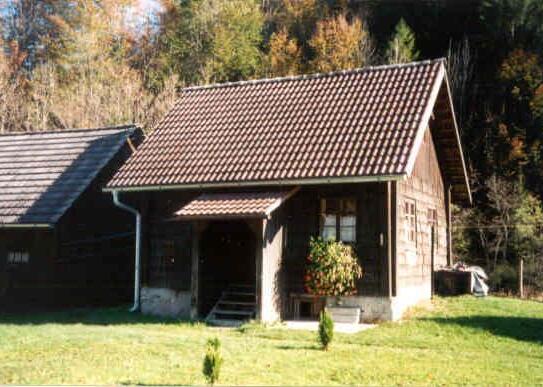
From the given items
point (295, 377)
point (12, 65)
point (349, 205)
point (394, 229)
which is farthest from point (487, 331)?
point (12, 65)

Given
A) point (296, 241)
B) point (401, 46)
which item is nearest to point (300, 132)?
point (296, 241)

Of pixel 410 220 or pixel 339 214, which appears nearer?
pixel 339 214

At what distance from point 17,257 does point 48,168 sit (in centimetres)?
325

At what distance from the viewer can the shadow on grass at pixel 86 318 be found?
57.9 feet

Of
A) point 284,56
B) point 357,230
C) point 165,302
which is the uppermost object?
point 284,56

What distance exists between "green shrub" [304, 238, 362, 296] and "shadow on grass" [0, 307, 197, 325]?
3.27 meters

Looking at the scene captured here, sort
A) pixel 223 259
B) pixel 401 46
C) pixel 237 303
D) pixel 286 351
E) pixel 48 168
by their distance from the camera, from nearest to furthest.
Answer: pixel 286 351 → pixel 237 303 → pixel 223 259 → pixel 48 168 → pixel 401 46

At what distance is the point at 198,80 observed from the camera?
135ft

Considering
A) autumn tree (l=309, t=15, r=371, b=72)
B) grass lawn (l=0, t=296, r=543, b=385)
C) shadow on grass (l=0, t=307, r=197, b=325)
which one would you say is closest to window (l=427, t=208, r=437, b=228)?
grass lawn (l=0, t=296, r=543, b=385)

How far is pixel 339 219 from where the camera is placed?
1738 centimetres

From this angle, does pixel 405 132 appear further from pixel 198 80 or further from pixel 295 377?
pixel 198 80

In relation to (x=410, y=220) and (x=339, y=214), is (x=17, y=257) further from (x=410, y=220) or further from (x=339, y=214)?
(x=410, y=220)

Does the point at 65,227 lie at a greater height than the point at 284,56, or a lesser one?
lesser

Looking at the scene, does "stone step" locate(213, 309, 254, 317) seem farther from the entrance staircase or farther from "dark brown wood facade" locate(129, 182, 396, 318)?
"dark brown wood facade" locate(129, 182, 396, 318)
